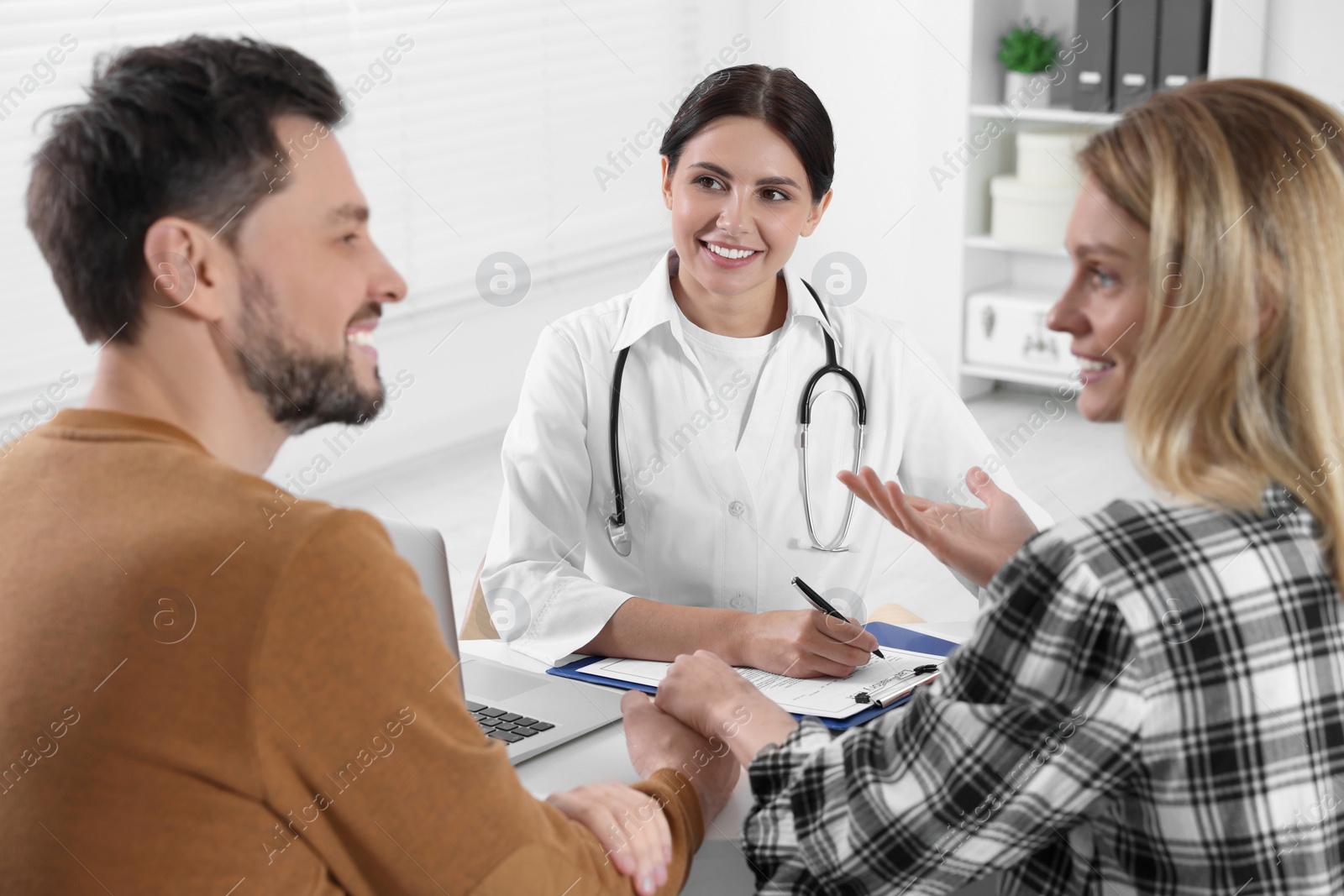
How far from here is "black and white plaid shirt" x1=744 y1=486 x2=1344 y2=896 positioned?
91 centimetres

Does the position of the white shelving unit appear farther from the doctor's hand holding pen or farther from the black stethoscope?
the doctor's hand holding pen

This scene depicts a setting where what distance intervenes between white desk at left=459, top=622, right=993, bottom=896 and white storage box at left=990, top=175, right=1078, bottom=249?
3412 mm

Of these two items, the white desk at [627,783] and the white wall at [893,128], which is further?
the white wall at [893,128]

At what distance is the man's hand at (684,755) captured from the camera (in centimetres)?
127

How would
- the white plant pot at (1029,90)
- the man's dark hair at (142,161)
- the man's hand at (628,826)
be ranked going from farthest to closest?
the white plant pot at (1029,90) → the man's hand at (628,826) → the man's dark hair at (142,161)

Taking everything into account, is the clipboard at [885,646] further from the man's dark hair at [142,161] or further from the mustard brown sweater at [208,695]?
the man's dark hair at [142,161]

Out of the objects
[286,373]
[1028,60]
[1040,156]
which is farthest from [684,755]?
[1028,60]

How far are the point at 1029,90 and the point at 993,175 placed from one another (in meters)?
0.34

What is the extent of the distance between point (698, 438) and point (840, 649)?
0.54 meters

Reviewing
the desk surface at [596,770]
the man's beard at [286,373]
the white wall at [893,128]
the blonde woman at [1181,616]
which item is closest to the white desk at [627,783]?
the desk surface at [596,770]

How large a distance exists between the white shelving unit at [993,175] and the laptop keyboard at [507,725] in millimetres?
3411

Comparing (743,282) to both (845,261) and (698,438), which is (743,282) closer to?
(698,438)

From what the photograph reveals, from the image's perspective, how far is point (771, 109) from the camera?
77.0 inches

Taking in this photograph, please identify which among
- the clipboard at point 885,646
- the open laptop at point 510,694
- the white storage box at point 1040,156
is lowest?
the white storage box at point 1040,156
